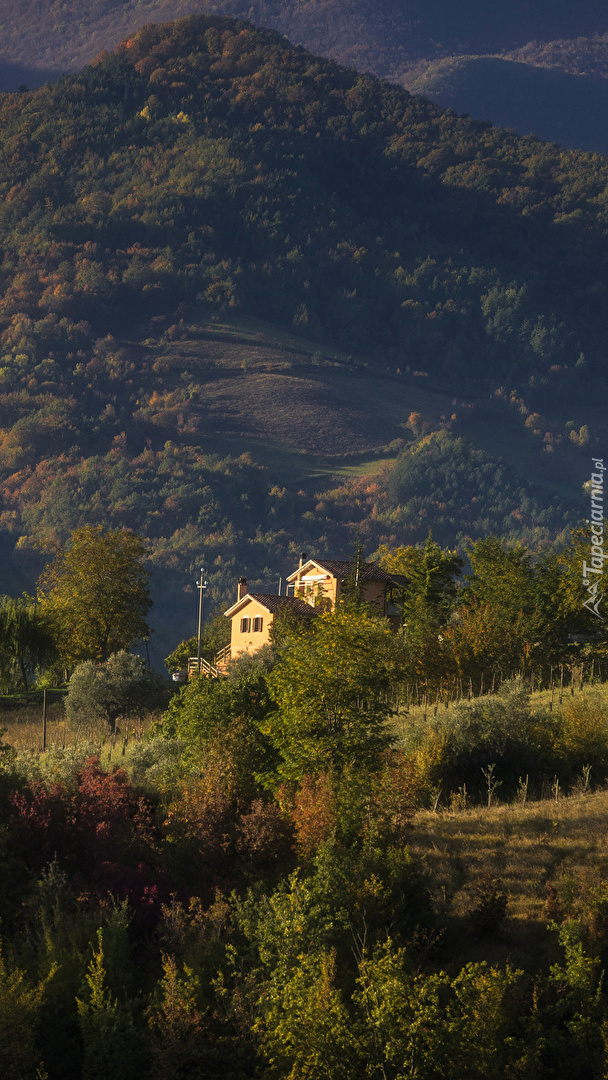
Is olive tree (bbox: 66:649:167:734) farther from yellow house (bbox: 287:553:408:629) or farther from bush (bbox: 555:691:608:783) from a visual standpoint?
bush (bbox: 555:691:608:783)

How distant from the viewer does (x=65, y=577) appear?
9031cm

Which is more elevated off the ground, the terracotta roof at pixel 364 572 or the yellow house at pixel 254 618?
the terracotta roof at pixel 364 572

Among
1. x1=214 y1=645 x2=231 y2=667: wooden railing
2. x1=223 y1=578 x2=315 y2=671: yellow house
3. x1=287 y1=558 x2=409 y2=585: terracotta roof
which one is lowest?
x1=214 y1=645 x2=231 y2=667: wooden railing

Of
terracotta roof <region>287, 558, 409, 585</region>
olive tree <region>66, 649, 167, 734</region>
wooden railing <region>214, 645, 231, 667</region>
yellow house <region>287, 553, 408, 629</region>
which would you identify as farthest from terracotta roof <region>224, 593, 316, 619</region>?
olive tree <region>66, 649, 167, 734</region>

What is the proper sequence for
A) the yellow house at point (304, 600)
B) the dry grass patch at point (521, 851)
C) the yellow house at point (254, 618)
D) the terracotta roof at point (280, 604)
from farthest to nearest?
the yellow house at point (254, 618)
the terracotta roof at point (280, 604)
the yellow house at point (304, 600)
the dry grass patch at point (521, 851)

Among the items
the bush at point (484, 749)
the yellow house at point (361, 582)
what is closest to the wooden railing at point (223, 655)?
the yellow house at point (361, 582)

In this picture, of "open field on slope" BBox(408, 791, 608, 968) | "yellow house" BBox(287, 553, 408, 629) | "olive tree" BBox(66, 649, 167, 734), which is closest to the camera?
"open field on slope" BBox(408, 791, 608, 968)

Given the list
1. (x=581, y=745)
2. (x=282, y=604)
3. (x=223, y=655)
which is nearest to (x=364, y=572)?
(x=282, y=604)

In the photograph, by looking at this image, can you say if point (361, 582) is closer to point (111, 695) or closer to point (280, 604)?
point (280, 604)

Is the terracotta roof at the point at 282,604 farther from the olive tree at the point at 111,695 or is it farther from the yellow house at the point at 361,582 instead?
the olive tree at the point at 111,695

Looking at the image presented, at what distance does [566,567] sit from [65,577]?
3702 centimetres

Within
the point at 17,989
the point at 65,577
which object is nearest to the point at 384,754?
the point at 17,989

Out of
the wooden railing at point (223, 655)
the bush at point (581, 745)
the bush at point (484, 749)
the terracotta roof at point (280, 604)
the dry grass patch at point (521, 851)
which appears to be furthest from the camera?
the wooden railing at point (223, 655)

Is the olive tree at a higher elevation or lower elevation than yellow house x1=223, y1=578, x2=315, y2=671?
higher
